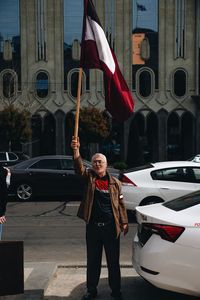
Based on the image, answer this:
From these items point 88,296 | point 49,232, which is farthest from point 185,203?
point 49,232

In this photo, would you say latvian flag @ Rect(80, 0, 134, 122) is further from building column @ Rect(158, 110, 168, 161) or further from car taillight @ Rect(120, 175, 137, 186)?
building column @ Rect(158, 110, 168, 161)

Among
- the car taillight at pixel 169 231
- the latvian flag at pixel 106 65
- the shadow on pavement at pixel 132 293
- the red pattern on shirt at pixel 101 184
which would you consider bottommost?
the shadow on pavement at pixel 132 293

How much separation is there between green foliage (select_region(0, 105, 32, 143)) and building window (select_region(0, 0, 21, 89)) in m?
8.36

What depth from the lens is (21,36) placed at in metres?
39.9

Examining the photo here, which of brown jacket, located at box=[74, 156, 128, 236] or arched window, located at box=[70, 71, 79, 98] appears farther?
arched window, located at box=[70, 71, 79, 98]

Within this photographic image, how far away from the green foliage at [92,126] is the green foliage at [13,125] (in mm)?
4243

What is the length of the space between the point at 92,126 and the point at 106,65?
28.2 metres

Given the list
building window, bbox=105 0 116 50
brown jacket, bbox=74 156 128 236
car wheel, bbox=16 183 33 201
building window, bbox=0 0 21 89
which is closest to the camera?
brown jacket, bbox=74 156 128 236

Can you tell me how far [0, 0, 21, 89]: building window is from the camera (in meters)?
39.9

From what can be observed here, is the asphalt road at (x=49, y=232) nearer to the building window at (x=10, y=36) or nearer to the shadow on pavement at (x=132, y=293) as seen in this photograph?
the shadow on pavement at (x=132, y=293)

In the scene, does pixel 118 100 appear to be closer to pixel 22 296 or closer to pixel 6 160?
pixel 22 296

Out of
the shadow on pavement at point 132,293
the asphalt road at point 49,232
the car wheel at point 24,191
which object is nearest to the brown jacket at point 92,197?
the shadow on pavement at point 132,293

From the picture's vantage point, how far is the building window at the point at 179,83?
40.4 m

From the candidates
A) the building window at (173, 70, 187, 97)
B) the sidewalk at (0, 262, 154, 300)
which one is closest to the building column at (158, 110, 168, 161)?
the building window at (173, 70, 187, 97)
